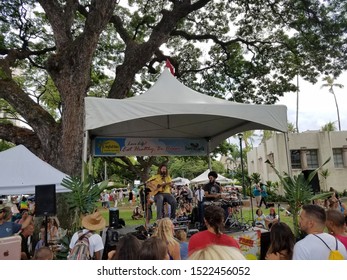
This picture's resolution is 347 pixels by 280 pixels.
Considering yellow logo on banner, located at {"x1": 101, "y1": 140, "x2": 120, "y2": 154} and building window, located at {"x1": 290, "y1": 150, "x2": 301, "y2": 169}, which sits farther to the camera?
building window, located at {"x1": 290, "y1": 150, "x2": 301, "y2": 169}

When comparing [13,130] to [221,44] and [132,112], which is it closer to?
[132,112]

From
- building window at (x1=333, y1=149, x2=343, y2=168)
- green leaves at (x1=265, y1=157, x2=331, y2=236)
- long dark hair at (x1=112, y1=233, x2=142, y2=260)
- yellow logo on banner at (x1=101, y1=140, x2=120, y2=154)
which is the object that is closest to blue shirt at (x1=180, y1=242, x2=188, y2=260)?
long dark hair at (x1=112, y1=233, x2=142, y2=260)

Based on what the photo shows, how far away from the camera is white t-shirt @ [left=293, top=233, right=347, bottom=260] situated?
244 cm

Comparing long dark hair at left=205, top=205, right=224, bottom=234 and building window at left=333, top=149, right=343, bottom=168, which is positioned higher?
building window at left=333, top=149, right=343, bottom=168

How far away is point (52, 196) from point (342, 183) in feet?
84.6

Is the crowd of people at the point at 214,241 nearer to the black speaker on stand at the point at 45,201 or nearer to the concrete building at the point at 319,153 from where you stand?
the black speaker on stand at the point at 45,201

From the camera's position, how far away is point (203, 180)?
2462 centimetres

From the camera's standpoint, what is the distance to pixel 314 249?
247cm

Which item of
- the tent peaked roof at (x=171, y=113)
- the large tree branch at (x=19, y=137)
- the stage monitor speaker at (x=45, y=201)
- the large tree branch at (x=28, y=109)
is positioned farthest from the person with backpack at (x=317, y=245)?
the large tree branch at (x=19, y=137)

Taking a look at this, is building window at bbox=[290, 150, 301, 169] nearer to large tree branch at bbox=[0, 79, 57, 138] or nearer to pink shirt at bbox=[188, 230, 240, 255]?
large tree branch at bbox=[0, 79, 57, 138]

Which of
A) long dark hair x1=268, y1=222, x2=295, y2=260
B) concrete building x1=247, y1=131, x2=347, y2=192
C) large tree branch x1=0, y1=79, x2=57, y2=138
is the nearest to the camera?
long dark hair x1=268, y1=222, x2=295, y2=260

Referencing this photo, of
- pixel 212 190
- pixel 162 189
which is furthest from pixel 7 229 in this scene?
pixel 212 190

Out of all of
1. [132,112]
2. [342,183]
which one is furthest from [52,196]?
[342,183]

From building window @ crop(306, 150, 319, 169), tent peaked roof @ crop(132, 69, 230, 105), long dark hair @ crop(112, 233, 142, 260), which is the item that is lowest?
long dark hair @ crop(112, 233, 142, 260)
